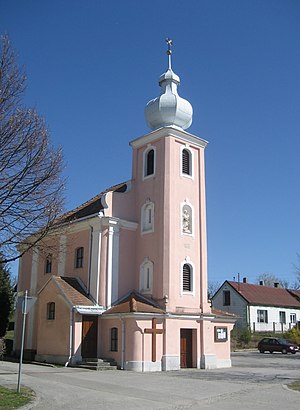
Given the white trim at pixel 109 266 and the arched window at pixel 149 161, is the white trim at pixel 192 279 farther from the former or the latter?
the arched window at pixel 149 161

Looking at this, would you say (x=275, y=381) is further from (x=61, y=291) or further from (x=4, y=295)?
(x=4, y=295)

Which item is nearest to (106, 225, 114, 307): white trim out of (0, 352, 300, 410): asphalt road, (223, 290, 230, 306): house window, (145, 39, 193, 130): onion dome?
(0, 352, 300, 410): asphalt road

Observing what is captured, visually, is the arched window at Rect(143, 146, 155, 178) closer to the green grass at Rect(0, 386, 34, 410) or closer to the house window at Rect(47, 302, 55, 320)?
the house window at Rect(47, 302, 55, 320)

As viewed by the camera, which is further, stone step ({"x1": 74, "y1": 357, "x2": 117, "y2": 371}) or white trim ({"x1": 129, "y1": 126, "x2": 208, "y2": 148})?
white trim ({"x1": 129, "y1": 126, "x2": 208, "y2": 148})

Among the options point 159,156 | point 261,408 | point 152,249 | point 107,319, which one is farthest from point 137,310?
point 261,408

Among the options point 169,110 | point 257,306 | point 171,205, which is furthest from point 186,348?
point 257,306

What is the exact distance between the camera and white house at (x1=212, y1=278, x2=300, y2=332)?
5726cm

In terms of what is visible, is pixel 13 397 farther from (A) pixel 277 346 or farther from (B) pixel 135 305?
(A) pixel 277 346

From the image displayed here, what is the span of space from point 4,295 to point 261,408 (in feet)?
82.3

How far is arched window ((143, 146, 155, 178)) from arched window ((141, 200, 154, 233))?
6.18 feet

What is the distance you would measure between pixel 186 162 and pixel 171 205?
136 inches

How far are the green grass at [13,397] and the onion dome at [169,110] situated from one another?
18912 mm

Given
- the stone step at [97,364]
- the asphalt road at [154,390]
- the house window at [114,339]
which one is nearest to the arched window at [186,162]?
the house window at [114,339]

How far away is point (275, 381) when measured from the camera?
20.6 meters
